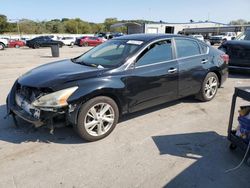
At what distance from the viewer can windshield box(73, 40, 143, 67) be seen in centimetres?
422

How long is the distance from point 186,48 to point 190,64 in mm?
369

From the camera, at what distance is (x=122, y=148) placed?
3566 mm

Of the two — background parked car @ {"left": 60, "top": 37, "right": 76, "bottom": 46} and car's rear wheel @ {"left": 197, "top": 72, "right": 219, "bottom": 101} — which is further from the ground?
background parked car @ {"left": 60, "top": 37, "right": 76, "bottom": 46}

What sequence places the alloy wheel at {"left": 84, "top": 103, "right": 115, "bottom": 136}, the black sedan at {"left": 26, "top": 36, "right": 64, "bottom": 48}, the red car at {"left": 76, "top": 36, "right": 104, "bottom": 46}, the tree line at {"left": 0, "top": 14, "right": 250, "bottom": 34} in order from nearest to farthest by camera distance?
the alloy wheel at {"left": 84, "top": 103, "right": 115, "bottom": 136} < the black sedan at {"left": 26, "top": 36, "right": 64, "bottom": 48} < the red car at {"left": 76, "top": 36, "right": 104, "bottom": 46} < the tree line at {"left": 0, "top": 14, "right": 250, "bottom": 34}

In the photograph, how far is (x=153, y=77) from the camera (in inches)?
170

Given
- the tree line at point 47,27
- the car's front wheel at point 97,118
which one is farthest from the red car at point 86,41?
the tree line at point 47,27

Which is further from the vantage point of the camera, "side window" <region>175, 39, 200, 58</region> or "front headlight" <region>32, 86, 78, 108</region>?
"side window" <region>175, 39, 200, 58</region>

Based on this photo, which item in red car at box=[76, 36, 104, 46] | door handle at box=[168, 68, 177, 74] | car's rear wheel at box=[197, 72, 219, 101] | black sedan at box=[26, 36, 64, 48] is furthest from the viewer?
red car at box=[76, 36, 104, 46]

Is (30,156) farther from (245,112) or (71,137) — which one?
(245,112)

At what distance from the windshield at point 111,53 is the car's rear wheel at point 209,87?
1888mm

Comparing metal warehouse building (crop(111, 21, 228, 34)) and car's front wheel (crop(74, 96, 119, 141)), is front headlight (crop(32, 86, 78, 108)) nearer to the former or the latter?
car's front wheel (crop(74, 96, 119, 141))

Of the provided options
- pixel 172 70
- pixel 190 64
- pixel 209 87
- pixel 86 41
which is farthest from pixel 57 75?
pixel 86 41

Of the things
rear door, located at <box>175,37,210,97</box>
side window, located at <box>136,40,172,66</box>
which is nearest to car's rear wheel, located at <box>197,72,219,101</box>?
rear door, located at <box>175,37,210,97</box>

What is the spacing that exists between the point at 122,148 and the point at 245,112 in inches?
67.2
